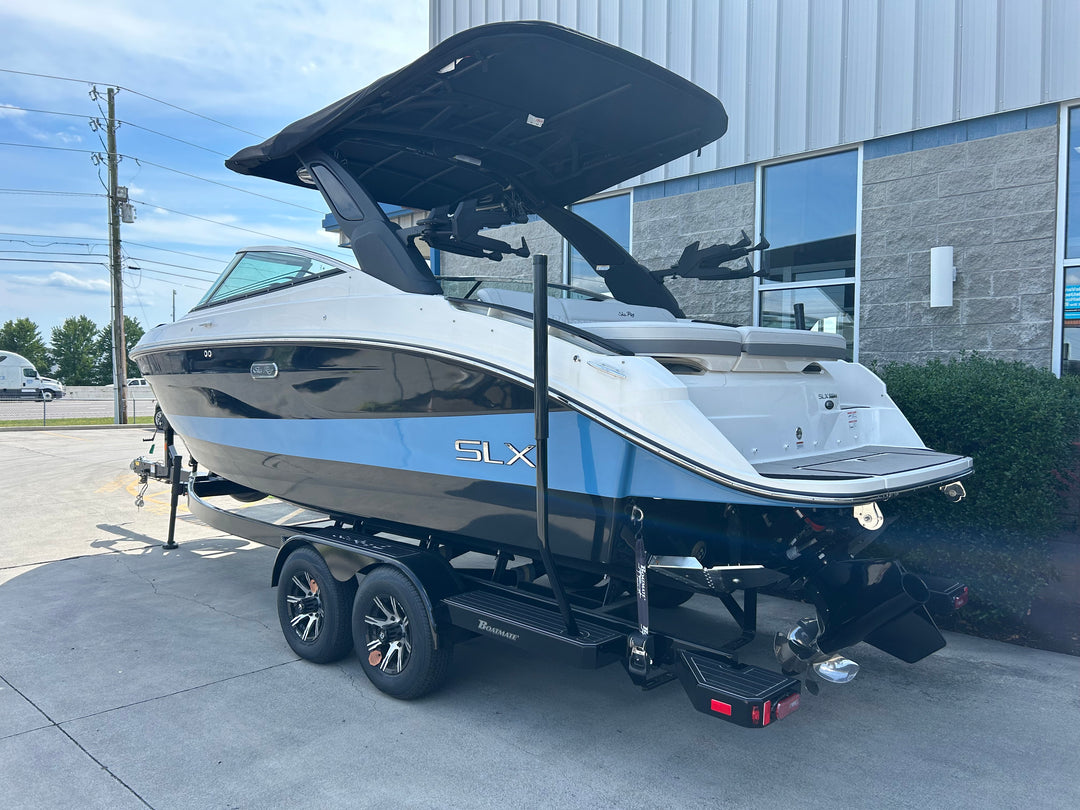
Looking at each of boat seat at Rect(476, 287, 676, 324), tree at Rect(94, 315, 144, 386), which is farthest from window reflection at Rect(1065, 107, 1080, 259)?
tree at Rect(94, 315, 144, 386)

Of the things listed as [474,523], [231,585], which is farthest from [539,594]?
[231,585]

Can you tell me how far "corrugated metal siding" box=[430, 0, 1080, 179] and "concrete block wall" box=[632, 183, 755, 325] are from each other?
0.31 metres

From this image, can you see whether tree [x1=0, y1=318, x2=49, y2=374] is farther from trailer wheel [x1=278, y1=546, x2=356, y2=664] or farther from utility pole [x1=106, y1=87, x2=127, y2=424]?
trailer wheel [x1=278, y1=546, x2=356, y2=664]

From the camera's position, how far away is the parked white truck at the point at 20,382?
48.5m

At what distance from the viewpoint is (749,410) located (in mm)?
3471

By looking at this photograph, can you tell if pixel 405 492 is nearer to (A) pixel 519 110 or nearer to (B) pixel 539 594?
(B) pixel 539 594

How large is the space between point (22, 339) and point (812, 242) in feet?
248

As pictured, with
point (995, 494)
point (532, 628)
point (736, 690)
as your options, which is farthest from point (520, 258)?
point (736, 690)

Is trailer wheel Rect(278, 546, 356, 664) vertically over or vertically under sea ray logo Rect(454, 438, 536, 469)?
under

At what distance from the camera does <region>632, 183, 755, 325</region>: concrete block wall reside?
26.2 ft

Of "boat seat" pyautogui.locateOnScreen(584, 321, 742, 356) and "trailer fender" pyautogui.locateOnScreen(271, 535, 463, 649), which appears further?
"trailer fender" pyautogui.locateOnScreen(271, 535, 463, 649)

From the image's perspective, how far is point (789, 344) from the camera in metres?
3.68

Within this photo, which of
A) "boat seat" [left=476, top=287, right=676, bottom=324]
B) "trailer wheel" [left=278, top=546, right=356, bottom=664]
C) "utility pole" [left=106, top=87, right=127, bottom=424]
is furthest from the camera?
"utility pole" [left=106, top=87, right=127, bottom=424]

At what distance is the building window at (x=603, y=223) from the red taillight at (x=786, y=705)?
21.2 ft
